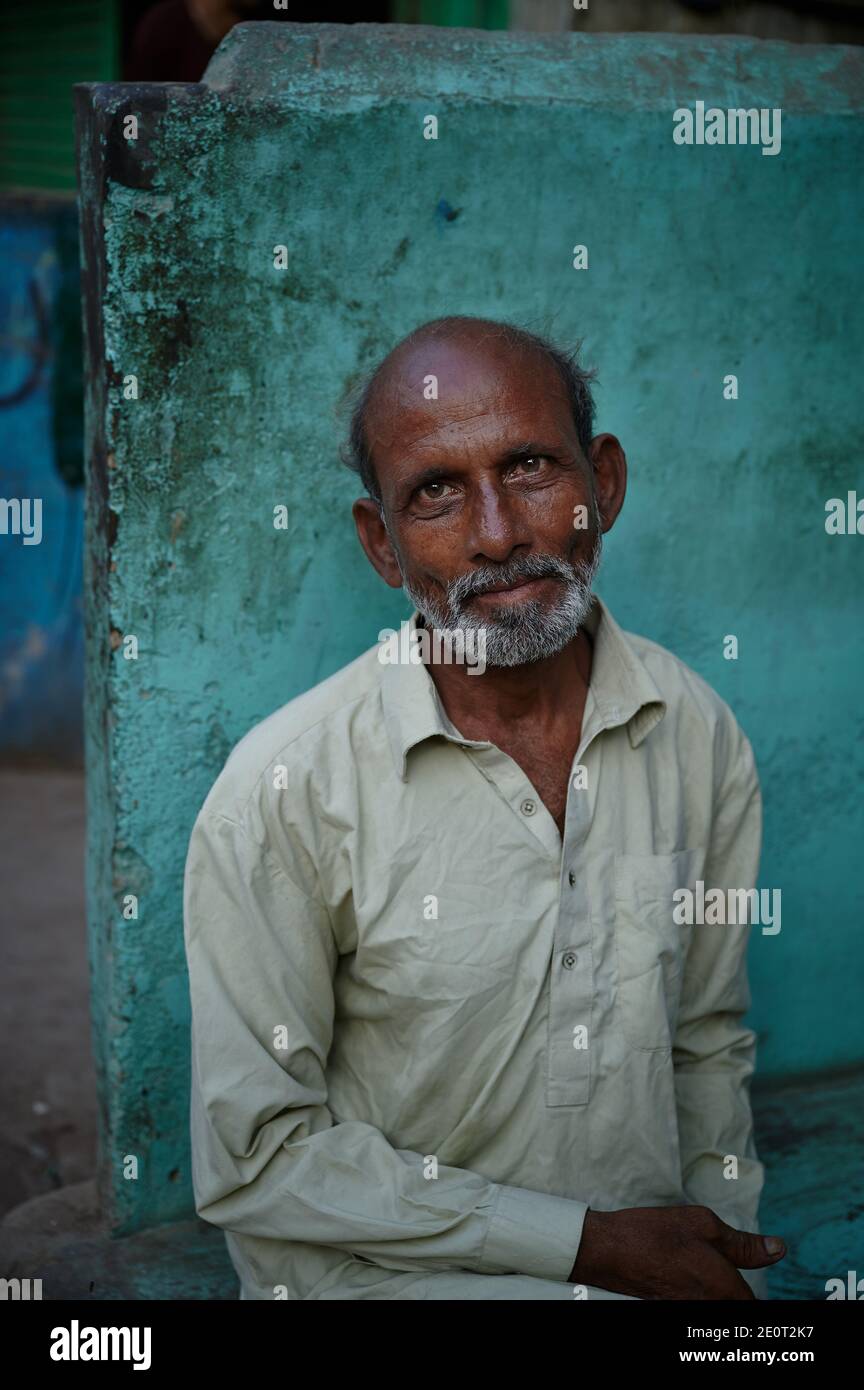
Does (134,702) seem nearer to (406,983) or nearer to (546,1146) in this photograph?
(406,983)

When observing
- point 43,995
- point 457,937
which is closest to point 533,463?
point 457,937

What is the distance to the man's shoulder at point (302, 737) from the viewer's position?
2.09m

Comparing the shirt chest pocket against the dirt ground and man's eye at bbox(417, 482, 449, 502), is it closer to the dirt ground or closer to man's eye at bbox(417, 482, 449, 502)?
man's eye at bbox(417, 482, 449, 502)

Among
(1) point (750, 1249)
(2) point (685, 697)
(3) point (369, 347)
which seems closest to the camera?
(1) point (750, 1249)

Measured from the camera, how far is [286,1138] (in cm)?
205

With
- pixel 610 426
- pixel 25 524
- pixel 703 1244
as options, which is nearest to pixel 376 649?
pixel 610 426

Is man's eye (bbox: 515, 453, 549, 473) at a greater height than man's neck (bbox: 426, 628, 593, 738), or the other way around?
man's eye (bbox: 515, 453, 549, 473)

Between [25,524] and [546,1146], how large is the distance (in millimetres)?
4042

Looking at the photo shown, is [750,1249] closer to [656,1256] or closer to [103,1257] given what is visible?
[656,1256]

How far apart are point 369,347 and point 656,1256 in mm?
1586

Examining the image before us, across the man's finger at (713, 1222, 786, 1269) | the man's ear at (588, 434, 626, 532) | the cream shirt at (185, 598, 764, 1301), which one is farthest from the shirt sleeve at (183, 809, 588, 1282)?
the man's ear at (588, 434, 626, 532)

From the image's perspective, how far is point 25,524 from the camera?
5527 millimetres

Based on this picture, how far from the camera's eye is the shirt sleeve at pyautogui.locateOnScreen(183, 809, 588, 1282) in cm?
201

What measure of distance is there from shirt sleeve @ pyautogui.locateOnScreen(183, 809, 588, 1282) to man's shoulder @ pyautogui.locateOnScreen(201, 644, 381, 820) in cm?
5
